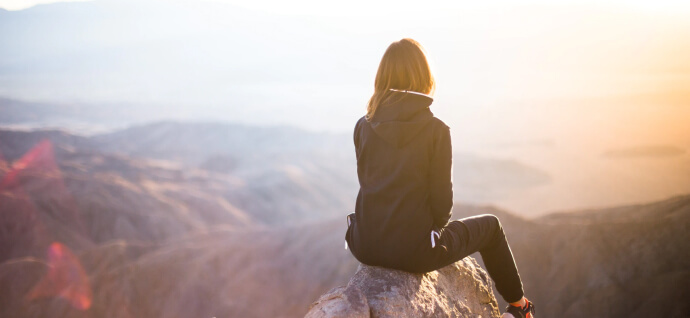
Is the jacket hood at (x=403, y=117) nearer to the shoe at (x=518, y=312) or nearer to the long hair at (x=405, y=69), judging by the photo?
the long hair at (x=405, y=69)


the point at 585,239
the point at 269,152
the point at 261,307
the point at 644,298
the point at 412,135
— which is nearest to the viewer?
the point at 412,135

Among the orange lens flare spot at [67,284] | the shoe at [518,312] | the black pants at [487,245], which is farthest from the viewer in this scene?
the orange lens flare spot at [67,284]

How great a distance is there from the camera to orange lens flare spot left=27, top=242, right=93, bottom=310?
15.1m

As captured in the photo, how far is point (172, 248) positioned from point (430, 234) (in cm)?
1597

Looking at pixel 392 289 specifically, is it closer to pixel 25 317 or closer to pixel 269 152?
pixel 25 317

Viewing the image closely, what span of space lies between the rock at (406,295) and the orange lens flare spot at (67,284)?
13.7 meters

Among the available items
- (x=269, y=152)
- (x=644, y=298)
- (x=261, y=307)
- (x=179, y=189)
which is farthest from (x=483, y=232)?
(x=269, y=152)

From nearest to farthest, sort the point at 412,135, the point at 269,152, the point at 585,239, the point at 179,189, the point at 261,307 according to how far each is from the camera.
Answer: the point at 412,135 < the point at 585,239 < the point at 261,307 < the point at 179,189 < the point at 269,152

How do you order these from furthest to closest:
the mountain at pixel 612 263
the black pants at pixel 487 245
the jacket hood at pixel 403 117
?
1. the mountain at pixel 612 263
2. the black pants at pixel 487 245
3. the jacket hood at pixel 403 117

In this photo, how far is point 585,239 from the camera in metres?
11.4

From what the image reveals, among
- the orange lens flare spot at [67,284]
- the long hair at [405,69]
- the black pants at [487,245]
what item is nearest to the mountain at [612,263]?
the black pants at [487,245]

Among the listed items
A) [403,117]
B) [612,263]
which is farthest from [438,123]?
[612,263]

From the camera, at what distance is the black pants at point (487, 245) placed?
10.5ft

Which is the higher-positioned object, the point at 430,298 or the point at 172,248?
the point at 430,298
